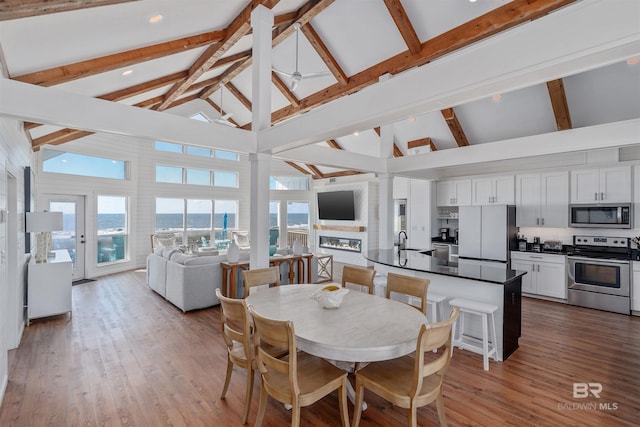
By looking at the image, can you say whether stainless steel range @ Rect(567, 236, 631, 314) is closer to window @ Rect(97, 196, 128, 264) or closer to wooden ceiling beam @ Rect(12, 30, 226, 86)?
wooden ceiling beam @ Rect(12, 30, 226, 86)

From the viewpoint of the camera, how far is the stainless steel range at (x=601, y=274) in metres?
4.96

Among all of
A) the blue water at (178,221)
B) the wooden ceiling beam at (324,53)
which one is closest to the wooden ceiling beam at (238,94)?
the wooden ceiling beam at (324,53)

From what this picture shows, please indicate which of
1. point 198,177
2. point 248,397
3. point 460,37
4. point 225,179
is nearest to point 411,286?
point 248,397

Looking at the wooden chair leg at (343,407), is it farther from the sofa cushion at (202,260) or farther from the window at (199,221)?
the window at (199,221)

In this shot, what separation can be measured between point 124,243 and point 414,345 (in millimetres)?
8653

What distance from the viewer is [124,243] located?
8492 millimetres

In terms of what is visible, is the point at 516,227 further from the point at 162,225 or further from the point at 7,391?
the point at 162,225

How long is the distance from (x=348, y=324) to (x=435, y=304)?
6.22 feet

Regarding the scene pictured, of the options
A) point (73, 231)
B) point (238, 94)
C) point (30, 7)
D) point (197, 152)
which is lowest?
point (73, 231)

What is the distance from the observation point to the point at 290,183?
458 inches

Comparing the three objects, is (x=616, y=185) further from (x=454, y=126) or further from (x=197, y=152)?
(x=197, y=152)

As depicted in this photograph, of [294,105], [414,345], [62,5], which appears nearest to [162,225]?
[294,105]

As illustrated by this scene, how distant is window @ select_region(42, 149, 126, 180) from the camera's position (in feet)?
23.5

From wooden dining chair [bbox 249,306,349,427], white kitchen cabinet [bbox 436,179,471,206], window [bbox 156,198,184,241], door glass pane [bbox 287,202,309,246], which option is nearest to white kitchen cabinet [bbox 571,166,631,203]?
white kitchen cabinet [bbox 436,179,471,206]
